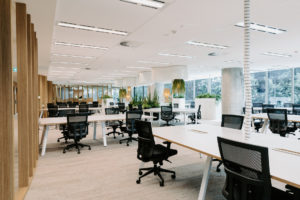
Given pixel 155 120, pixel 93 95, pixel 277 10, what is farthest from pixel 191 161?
pixel 93 95

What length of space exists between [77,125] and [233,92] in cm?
952

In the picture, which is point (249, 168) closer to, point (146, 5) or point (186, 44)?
point (146, 5)

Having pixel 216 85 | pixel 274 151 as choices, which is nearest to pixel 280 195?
pixel 274 151

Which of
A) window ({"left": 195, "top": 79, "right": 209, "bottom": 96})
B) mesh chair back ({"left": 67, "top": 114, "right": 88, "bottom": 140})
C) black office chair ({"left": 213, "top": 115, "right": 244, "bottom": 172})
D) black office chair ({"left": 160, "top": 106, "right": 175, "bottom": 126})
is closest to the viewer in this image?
black office chair ({"left": 213, "top": 115, "right": 244, "bottom": 172})

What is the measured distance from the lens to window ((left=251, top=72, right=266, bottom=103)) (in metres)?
12.9

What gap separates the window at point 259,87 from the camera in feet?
42.3

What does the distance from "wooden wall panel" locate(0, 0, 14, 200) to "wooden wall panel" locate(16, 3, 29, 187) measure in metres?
1.12

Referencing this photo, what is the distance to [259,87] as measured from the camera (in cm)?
1312

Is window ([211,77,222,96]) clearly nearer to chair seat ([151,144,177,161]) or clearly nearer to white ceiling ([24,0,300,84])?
white ceiling ([24,0,300,84])

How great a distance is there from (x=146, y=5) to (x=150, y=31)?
4.82ft

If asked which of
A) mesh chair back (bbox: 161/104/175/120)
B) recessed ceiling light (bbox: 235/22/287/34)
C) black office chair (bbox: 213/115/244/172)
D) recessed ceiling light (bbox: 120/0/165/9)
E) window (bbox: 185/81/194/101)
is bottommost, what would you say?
mesh chair back (bbox: 161/104/175/120)

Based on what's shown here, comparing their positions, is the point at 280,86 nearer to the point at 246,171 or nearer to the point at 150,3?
the point at 150,3

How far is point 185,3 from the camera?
3.46 metres

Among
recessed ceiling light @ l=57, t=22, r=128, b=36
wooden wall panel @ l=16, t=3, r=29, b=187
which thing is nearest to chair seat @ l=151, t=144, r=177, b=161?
wooden wall panel @ l=16, t=3, r=29, b=187
